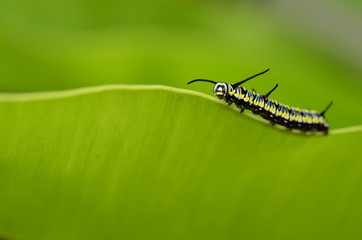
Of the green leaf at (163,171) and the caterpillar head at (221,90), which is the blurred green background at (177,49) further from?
the green leaf at (163,171)

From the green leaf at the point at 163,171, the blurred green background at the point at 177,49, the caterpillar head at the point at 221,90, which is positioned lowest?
the green leaf at the point at 163,171

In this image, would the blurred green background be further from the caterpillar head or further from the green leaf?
the green leaf

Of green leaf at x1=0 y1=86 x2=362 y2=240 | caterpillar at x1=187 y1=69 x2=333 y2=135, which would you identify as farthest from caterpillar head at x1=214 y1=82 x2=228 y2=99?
green leaf at x1=0 y1=86 x2=362 y2=240

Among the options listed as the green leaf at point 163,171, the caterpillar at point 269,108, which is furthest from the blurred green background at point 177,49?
the green leaf at point 163,171

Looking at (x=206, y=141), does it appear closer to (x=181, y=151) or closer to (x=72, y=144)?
(x=181, y=151)

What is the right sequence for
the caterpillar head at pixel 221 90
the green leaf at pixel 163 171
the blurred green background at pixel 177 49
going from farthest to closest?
1. the blurred green background at pixel 177 49
2. the caterpillar head at pixel 221 90
3. the green leaf at pixel 163 171

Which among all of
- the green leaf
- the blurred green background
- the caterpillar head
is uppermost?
the blurred green background

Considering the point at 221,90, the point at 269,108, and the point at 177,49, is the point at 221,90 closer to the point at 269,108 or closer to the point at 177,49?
the point at 269,108

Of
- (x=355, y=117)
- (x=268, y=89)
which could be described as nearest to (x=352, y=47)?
(x=355, y=117)

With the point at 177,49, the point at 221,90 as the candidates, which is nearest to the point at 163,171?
the point at 221,90
